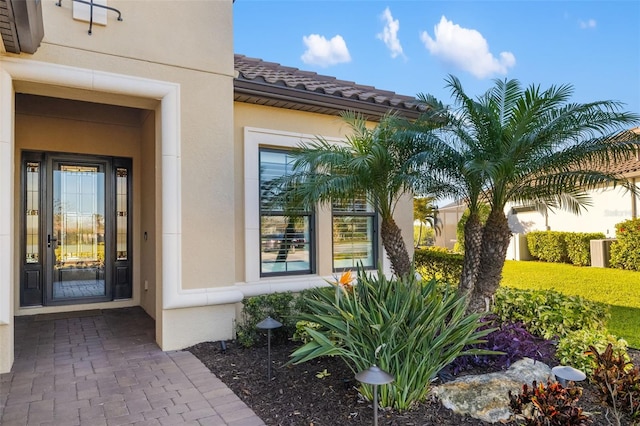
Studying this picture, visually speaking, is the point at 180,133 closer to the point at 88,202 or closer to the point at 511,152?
the point at 88,202

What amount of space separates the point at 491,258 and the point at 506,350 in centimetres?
147

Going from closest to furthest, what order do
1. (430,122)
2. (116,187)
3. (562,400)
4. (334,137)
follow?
(562,400) < (430,122) < (334,137) < (116,187)

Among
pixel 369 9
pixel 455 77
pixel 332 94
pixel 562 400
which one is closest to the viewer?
pixel 562 400

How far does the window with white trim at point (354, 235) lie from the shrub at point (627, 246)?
1153cm

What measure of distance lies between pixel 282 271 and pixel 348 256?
5.07 ft

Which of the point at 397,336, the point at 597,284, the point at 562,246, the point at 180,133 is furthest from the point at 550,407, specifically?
the point at 562,246

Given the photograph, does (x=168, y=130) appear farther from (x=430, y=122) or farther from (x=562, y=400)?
(x=562, y=400)

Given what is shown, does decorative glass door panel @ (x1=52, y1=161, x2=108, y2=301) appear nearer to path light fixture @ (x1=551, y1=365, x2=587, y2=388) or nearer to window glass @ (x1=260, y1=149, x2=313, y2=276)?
window glass @ (x1=260, y1=149, x2=313, y2=276)

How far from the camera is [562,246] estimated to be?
58.9 feet

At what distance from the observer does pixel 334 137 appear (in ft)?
27.0

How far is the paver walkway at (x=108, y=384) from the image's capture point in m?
3.84

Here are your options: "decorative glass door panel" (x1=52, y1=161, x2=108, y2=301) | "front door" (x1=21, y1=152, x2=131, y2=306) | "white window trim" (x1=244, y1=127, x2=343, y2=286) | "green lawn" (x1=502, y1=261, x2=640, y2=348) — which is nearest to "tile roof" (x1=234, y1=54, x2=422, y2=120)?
"white window trim" (x1=244, y1=127, x2=343, y2=286)

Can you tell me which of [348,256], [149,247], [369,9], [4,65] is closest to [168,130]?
[4,65]

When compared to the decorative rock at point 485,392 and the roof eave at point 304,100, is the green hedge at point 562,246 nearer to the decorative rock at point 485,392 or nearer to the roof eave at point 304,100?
the roof eave at point 304,100
